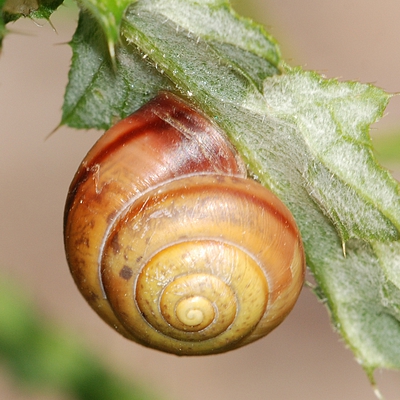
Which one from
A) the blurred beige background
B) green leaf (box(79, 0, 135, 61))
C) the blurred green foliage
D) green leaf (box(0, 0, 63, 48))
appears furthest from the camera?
the blurred beige background

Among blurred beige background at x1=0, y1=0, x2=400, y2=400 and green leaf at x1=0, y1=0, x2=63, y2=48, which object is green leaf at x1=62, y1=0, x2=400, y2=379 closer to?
green leaf at x1=0, y1=0, x2=63, y2=48

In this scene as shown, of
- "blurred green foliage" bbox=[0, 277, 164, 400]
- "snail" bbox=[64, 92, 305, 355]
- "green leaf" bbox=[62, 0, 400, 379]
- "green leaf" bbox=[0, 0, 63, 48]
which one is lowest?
"blurred green foliage" bbox=[0, 277, 164, 400]

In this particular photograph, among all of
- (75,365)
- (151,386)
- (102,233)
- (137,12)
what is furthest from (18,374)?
(137,12)

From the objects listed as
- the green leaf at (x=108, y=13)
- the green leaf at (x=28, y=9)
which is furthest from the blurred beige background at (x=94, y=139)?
the green leaf at (x=108, y=13)

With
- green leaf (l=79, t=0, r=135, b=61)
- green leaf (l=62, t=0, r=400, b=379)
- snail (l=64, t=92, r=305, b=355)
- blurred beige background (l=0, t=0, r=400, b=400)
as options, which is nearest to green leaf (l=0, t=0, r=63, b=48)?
green leaf (l=62, t=0, r=400, b=379)

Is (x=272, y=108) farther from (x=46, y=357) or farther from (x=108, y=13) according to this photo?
(x=46, y=357)

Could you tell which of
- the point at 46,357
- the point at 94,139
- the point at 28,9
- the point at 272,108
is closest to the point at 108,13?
the point at 28,9

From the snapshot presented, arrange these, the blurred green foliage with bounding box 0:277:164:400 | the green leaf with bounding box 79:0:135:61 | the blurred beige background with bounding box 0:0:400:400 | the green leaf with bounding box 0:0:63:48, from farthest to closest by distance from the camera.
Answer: the blurred beige background with bounding box 0:0:400:400, the blurred green foliage with bounding box 0:277:164:400, the green leaf with bounding box 0:0:63:48, the green leaf with bounding box 79:0:135:61
